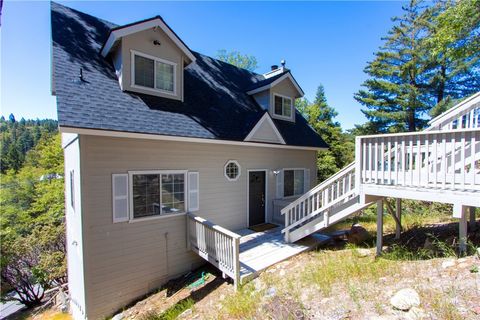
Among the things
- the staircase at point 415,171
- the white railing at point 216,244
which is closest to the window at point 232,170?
the white railing at point 216,244

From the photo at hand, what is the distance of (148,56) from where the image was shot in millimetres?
6922

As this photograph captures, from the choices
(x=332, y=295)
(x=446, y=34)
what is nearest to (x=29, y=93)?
(x=332, y=295)

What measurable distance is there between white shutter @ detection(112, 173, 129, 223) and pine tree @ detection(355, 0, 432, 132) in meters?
19.8

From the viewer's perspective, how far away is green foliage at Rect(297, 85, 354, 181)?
64.6 ft

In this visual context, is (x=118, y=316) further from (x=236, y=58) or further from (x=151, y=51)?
(x=236, y=58)

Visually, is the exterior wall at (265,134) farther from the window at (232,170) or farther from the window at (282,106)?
the window at (282,106)

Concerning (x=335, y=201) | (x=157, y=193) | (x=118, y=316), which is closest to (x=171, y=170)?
(x=157, y=193)

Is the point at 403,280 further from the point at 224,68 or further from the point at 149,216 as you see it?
the point at 224,68

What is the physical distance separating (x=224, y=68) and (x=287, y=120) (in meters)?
4.10

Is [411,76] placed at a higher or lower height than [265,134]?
higher

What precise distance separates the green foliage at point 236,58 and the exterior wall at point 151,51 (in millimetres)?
19024

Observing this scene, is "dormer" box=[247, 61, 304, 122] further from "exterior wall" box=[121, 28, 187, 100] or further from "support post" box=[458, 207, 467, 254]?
"support post" box=[458, 207, 467, 254]

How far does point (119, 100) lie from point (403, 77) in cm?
2074

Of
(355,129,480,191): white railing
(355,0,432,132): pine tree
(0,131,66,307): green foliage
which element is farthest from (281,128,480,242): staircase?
(355,0,432,132): pine tree
